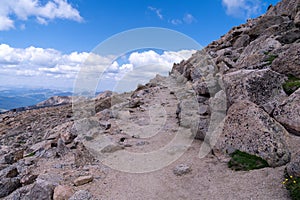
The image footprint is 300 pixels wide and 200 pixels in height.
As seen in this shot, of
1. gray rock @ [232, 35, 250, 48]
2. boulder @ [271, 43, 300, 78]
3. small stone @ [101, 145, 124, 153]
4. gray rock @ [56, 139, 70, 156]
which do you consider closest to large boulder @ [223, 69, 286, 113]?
boulder @ [271, 43, 300, 78]

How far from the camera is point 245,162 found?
9.59 metres

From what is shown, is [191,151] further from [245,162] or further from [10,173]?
[10,173]

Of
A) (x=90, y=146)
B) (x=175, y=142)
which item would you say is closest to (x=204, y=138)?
(x=175, y=142)

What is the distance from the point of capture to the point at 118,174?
35.8 ft

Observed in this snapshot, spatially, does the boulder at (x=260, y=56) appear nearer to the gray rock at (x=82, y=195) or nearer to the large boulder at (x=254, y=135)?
the large boulder at (x=254, y=135)

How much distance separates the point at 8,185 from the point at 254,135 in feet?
38.2

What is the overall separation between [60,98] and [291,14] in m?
62.7

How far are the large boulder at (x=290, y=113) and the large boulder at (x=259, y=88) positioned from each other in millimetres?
1174

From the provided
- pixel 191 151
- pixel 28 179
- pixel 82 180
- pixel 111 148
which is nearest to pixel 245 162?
pixel 191 151

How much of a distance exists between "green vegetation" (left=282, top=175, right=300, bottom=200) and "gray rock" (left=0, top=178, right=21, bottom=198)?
11.6 metres

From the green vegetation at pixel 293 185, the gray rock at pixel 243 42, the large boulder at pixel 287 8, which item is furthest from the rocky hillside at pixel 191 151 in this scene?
the large boulder at pixel 287 8

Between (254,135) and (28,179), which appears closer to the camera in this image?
(254,135)

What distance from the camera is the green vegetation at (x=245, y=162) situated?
9.25 m

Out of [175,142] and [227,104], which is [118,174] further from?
[227,104]
